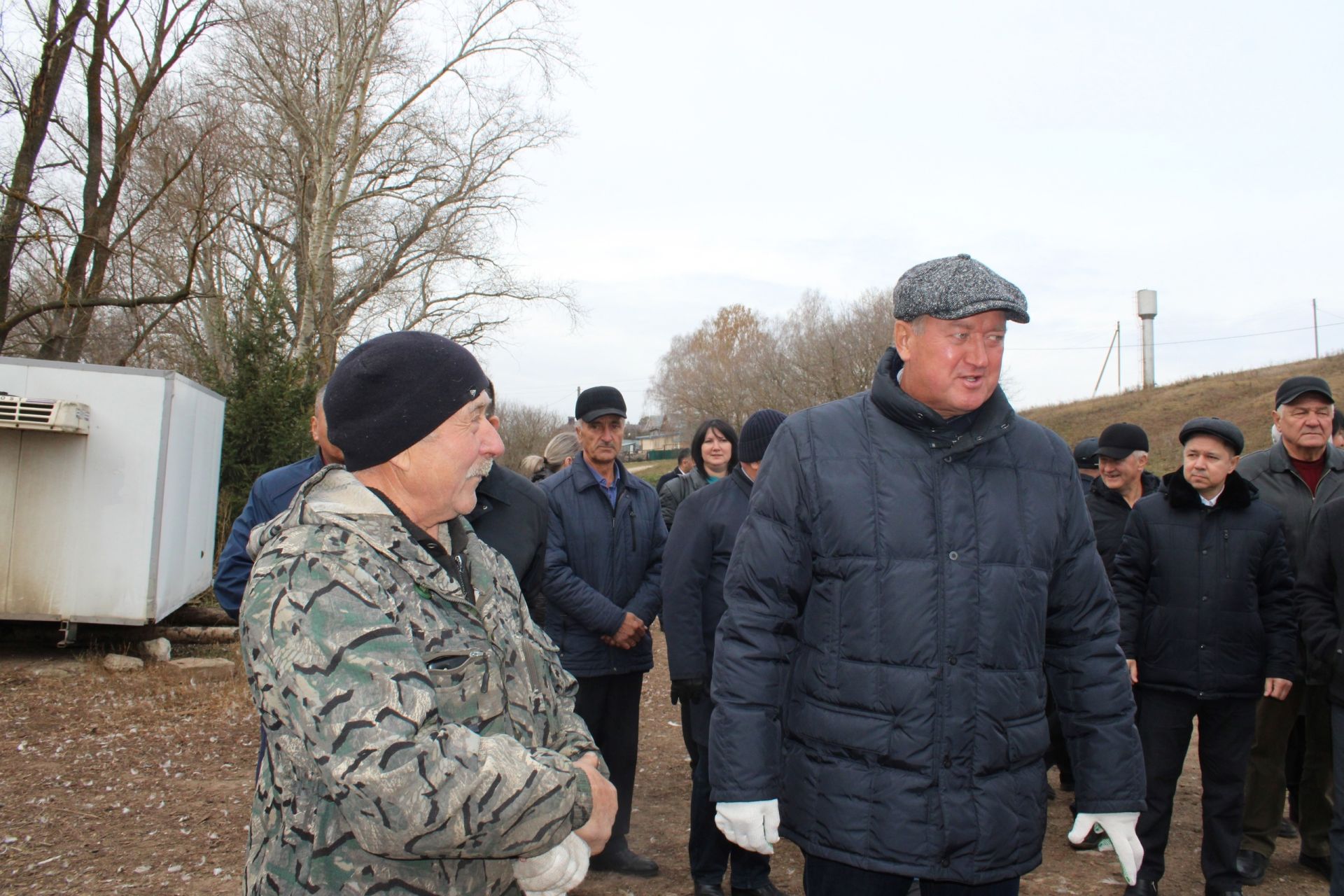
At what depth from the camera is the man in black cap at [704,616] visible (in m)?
4.45

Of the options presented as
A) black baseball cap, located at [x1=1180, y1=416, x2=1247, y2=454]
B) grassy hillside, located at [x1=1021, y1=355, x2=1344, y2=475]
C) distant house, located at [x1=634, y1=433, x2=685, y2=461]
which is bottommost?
black baseball cap, located at [x1=1180, y1=416, x2=1247, y2=454]

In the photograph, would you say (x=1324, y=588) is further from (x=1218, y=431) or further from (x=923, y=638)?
(x=923, y=638)

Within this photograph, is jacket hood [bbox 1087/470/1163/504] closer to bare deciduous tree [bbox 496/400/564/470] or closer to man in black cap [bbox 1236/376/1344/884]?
man in black cap [bbox 1236/376/1344/884]

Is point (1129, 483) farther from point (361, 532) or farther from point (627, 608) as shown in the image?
point (361, 532)

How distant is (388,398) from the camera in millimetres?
1725

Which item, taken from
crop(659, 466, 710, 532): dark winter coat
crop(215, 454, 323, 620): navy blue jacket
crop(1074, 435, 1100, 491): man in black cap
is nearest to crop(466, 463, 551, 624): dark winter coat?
crop(215, 454, 323, 620): navy blue jacket

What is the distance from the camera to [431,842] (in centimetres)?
146

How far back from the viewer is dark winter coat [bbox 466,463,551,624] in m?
3.83

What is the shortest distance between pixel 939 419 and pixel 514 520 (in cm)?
195

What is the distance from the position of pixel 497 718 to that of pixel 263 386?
43.6 feet

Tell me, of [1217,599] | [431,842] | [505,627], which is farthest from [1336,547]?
[431,842]

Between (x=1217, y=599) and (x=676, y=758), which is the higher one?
(x=1217, y=599)

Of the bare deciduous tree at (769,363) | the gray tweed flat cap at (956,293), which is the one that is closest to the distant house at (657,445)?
the bare deciduous tree at (769,363)

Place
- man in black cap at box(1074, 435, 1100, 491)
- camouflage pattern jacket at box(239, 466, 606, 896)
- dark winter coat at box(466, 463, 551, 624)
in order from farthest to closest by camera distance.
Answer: man in black cap at box(1074, 435, 1100, 491) → dark winter coat at box(466, 463, 551, 624) → camouflage pattern jacket at box(239, 466, 606, 896)
